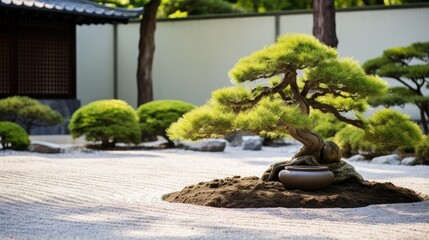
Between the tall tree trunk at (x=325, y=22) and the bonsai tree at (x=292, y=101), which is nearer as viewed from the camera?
the bonsai tree at (x=292, y=101)

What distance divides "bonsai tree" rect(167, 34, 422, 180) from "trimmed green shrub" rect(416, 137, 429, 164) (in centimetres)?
363

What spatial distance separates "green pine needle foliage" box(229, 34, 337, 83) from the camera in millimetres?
7590

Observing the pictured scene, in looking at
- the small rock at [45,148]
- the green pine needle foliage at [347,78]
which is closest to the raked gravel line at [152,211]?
the green pine needle foliage at [347,78]

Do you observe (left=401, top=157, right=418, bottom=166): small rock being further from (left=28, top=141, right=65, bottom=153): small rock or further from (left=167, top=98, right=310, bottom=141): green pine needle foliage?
(left=28, top=141, right=65, bottom=153): small rock

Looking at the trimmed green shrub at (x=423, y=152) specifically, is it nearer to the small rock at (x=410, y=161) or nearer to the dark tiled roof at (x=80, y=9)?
the small rock at (x=410, y=161)

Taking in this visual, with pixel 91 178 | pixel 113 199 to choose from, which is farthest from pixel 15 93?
pixel 113 199

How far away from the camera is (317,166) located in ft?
25.1

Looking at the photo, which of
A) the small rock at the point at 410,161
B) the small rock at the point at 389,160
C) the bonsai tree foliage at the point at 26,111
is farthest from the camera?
the bonsai tree foliage at the point at 26,111

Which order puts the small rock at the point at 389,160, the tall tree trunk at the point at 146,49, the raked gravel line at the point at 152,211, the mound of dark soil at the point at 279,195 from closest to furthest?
the raked gravel line at the point at 152,211
the mound of dark soil at the point at 279,195
the small rock at the point at 389,160
the tall tree trunk at the point at 146,49

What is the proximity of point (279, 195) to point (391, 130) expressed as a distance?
4.44ft

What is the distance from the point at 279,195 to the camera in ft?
23.8

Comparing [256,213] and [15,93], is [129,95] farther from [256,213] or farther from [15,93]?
[256,213]

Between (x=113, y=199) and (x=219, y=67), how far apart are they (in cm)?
1120

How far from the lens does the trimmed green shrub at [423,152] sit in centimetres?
1151
